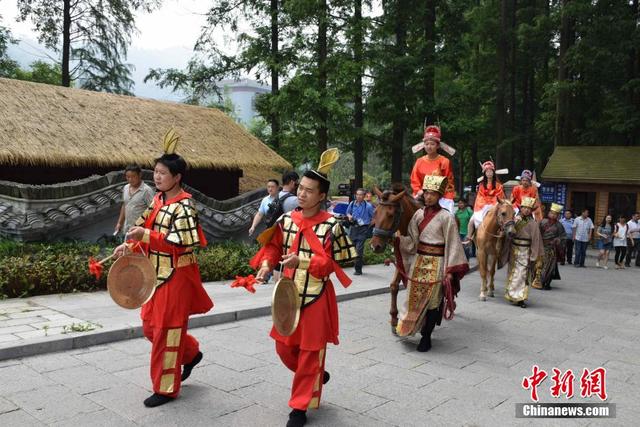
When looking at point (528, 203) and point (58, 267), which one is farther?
point (528, 203)

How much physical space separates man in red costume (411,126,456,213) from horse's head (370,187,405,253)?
1.87 metres

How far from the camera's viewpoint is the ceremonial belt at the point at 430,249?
265 inches

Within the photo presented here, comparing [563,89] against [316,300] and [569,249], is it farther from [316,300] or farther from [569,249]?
[316,300]

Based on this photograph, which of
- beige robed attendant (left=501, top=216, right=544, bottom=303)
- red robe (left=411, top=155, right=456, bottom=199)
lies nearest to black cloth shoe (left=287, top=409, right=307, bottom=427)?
red robe (left=411, top=155, right=456, bottom=199)

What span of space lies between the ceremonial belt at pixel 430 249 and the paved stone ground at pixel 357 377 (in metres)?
1.16

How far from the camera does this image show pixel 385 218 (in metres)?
6.30

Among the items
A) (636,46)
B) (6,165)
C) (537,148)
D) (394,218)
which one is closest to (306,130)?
(6,165)

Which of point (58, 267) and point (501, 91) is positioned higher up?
point (501, 91)

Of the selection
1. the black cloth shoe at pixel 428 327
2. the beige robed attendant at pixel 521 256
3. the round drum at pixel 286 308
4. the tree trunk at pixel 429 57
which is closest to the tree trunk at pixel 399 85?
the tree trunk at pixel 429 57

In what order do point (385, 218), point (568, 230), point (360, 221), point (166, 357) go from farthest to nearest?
point (568, 230), point (360, 221), point (385, 218), point (166, 357)

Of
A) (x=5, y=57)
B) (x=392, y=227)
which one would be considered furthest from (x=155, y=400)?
(x=5, y=57)

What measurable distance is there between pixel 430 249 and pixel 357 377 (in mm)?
2019

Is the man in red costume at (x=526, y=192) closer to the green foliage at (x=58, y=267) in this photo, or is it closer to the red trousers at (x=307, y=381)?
the green foliage at (x=58, y=267)

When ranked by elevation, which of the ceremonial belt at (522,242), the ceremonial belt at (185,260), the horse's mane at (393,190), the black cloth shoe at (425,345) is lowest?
the black cloth shoe at (425,345)
